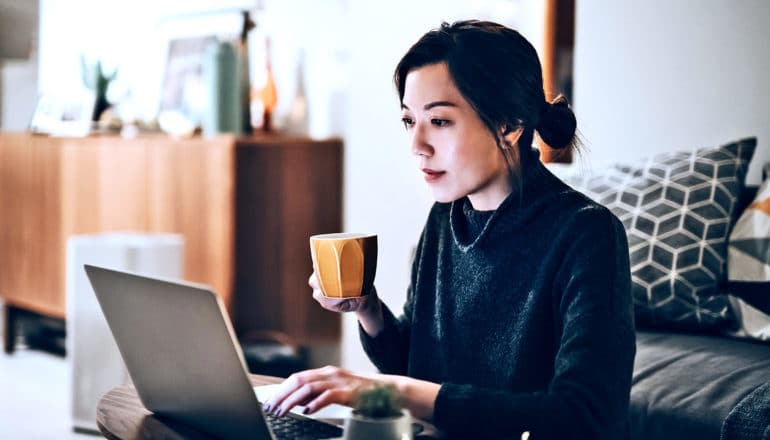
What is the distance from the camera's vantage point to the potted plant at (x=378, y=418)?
87 centimetres

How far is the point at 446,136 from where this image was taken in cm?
124

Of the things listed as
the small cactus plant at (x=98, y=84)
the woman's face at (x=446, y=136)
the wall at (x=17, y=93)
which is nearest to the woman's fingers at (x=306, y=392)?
the woman's face at (x=446, y=136)

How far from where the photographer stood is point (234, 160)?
3408 mm

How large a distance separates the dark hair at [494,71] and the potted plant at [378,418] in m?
0.48

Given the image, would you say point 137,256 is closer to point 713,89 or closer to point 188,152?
point 188,152

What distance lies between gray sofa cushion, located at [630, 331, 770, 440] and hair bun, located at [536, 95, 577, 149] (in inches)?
25.1

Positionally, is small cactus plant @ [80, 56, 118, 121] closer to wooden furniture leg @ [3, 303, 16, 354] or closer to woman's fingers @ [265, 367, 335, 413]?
wooden furniture leg @ [3, 303, 16, 354]

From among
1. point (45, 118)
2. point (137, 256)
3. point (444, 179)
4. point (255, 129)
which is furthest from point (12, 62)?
point (444, 179)

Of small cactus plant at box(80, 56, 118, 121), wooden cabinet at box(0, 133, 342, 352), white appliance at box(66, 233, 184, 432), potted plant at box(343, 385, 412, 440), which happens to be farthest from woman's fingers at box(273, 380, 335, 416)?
small cactus plant at box(80, 56, 118, 121)

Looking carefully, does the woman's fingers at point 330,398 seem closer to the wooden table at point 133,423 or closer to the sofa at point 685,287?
the wooden table at point 133,423

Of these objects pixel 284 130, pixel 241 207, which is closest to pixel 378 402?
pixel 241 207

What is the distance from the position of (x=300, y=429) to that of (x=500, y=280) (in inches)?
14.5

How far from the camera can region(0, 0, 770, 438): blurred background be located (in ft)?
8.37

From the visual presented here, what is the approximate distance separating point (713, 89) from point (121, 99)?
292 cm
